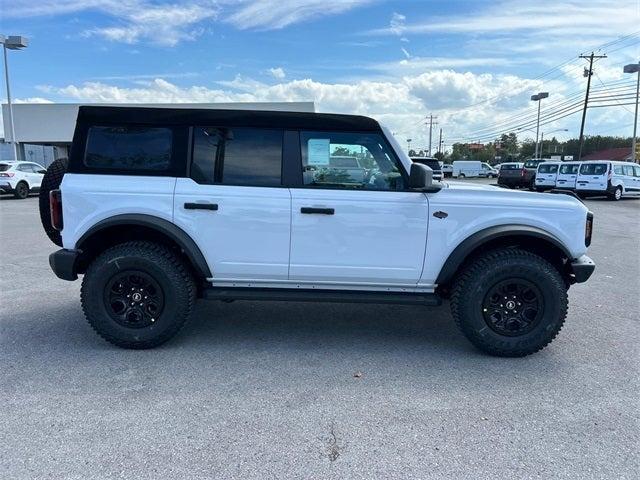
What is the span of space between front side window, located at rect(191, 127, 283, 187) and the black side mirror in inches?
42.8

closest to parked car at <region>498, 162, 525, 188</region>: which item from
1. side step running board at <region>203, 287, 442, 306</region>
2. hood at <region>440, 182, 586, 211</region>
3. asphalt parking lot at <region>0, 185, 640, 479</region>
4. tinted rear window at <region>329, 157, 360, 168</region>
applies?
asphalt parking lot at <region>0, 185, 640, 479</region>

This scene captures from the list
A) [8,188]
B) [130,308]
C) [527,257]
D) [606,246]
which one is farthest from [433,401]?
[8,188]

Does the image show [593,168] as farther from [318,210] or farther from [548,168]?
[318,210]

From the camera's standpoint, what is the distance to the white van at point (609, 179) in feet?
70.6

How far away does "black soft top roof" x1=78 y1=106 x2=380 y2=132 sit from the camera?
4.00 m

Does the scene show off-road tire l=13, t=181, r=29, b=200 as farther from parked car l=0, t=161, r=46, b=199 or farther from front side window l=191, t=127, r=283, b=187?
front side window l=191, t=127, r=283, b=187

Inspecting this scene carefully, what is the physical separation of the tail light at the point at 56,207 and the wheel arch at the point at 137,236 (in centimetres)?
29

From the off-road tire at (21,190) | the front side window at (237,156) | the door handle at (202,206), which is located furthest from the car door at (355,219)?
the off-road tire at (21,190)

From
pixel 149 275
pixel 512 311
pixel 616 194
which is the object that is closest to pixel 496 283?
pixel 512 311

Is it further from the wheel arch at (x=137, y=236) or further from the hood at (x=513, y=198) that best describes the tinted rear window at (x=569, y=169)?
the wheel arch at (x=137, y=236)

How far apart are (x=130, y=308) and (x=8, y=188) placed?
19355mm

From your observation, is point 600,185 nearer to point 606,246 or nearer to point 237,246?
point 606,246

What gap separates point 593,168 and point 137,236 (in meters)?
23.2

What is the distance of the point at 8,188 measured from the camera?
19.6 meters
